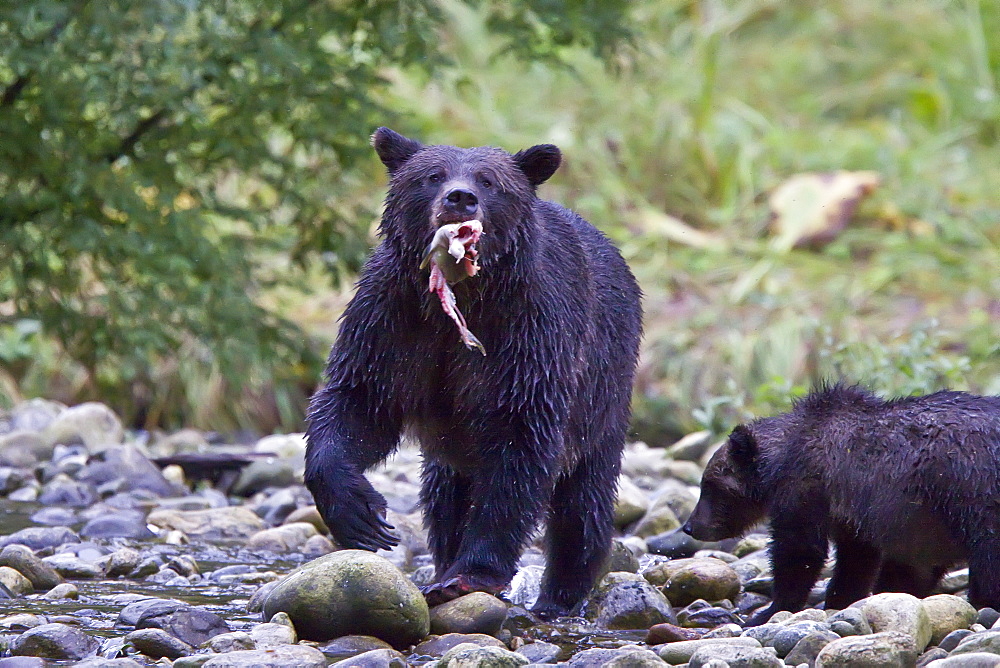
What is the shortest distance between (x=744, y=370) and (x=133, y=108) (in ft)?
15.7

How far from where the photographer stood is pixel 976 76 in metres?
13.4

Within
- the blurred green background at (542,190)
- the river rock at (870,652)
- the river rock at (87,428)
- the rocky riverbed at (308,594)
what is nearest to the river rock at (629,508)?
the rocky riverbed at (308,594)

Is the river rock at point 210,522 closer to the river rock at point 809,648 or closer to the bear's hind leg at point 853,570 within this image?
the bear's hind leg at point 853,570

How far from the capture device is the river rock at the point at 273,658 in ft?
12.0

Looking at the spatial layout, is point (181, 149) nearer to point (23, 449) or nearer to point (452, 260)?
point (23, 449)

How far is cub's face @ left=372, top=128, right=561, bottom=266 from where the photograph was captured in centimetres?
459

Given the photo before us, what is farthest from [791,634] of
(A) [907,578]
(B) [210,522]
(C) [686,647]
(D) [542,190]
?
(D) [542,190]

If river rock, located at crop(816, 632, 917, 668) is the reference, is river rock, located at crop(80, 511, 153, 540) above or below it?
above

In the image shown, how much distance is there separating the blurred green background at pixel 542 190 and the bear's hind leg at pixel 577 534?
4.88ft

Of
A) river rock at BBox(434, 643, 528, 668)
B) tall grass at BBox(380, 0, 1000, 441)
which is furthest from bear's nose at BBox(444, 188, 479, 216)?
tall grass at BBox(380, 0, 1000, 441)

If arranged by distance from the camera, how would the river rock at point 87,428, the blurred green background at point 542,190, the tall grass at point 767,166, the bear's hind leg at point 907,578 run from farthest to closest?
the tall grass at point 767,166 → the river rock at point 87,428 → the blurred green background at point 542,190 → the bear's hind leg at point 907,578

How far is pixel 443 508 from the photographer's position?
529 cm

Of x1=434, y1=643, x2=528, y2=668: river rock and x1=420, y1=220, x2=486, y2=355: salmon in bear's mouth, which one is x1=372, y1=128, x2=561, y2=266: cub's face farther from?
x1=434, y1=643, x2=528, y2=668: river rock

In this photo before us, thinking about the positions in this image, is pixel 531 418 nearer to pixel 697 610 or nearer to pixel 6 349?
pixel 697 610
